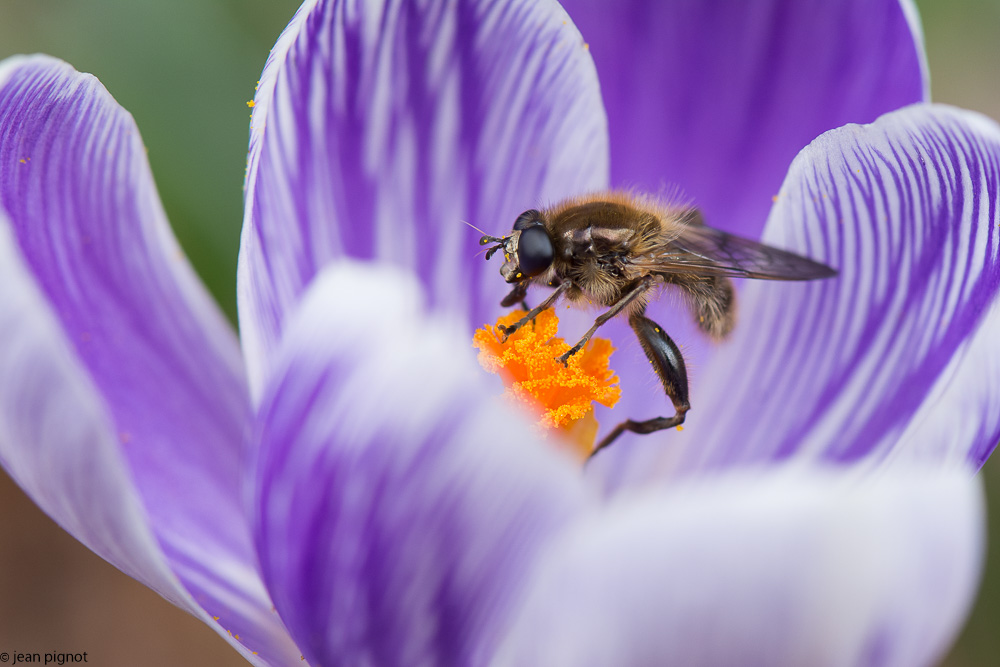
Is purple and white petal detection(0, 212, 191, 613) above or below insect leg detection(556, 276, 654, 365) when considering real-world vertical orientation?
below

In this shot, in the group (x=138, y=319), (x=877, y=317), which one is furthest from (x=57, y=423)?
(x=877, y=317)

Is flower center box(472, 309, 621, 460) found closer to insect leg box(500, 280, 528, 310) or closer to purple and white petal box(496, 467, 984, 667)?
insect leg box(500, 280, 528, 310)

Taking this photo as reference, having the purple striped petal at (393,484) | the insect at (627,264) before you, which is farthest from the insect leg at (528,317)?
the purple striped petal at (393,484)

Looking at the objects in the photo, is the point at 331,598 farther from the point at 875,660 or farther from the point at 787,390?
the point at 787,390

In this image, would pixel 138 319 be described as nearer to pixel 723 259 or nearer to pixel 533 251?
pixel 533 251

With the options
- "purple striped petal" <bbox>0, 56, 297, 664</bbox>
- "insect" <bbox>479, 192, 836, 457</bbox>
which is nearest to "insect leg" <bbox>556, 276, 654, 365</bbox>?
"insect" <bbox>479, 192, 836, 457</bbox>

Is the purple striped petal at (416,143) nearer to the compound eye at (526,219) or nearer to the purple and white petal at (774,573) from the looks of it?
the compound eye at (526,219)

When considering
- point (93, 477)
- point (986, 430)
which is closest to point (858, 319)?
point (986, 430)
